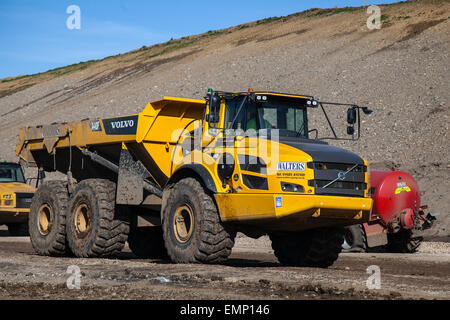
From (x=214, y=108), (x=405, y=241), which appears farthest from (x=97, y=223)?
(x=405, y=241)

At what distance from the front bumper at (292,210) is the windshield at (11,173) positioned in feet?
47.9

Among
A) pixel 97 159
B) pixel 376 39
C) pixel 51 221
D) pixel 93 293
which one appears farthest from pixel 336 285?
pixel 376 39

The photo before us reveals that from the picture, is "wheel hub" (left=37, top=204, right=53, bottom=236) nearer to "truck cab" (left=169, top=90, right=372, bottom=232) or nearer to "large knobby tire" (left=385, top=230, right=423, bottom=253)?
"truck cab" (left=169, top=90, right=372, bottom=232)

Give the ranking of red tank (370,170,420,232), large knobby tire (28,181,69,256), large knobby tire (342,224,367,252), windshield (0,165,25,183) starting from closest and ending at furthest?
large knobby tire (28,181,69,256) → red tank (370,170,420,232) → large knobby tire (342,224,367,252) → windshield (0,165,25,183)

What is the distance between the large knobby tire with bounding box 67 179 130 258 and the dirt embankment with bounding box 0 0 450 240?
1005 cm

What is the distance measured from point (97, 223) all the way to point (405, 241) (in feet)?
28.7

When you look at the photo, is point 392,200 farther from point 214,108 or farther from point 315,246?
point 214,108

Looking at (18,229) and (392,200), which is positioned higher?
(392,200)

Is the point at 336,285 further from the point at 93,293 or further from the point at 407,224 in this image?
the point at 407,224

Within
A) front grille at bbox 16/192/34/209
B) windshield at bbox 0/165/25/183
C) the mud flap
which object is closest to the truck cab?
the mud flap

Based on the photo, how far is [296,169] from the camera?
10.8 m

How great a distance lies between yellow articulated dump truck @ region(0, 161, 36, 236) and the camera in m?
22.7

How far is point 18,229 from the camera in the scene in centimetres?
2472

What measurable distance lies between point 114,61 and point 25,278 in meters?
64.3
